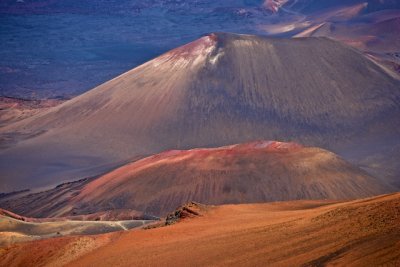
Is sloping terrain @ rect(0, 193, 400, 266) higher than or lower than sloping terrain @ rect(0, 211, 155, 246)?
higher

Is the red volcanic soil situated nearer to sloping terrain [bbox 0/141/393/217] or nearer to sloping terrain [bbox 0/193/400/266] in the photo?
sloping terrain [bbox 0/141/393/217]

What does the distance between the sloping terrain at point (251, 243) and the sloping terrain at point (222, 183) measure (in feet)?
62.1

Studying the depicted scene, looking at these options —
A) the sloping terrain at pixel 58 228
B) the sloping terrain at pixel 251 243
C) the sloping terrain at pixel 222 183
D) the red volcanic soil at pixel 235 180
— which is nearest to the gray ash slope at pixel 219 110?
the sloping terrain at pixel 222 183

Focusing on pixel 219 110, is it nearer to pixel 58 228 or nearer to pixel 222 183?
pixel 222 183

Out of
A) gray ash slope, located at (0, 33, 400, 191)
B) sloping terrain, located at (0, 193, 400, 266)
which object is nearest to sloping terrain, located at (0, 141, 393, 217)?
gray ash slope, located at (0, 33, 400, 191)

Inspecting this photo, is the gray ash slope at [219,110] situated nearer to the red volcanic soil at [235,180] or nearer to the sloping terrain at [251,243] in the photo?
the red volcanic soil at [235,180]

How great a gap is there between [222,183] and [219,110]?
24372mm

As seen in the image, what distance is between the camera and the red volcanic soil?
40250 mm

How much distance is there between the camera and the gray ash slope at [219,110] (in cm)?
5891

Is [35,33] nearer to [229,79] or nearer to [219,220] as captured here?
[229,79]

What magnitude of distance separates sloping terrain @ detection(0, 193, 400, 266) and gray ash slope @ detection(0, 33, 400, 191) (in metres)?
35.3

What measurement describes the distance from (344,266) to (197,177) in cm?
3036

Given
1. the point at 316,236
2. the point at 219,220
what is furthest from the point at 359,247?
the point at 219,220

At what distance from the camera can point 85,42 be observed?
14888 centimetres
